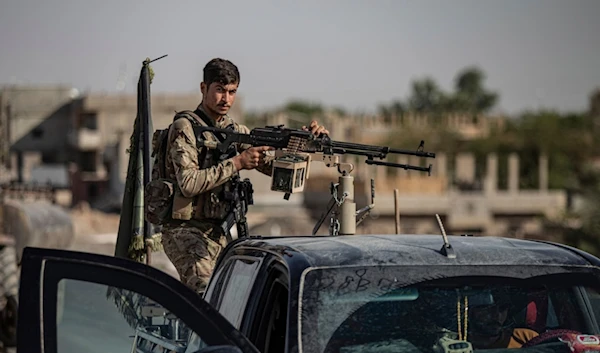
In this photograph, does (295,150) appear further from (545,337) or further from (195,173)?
(545,337)

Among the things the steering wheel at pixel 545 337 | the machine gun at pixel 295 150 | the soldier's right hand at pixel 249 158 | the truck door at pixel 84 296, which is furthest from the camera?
the soldier's right hand at pixel 249 158

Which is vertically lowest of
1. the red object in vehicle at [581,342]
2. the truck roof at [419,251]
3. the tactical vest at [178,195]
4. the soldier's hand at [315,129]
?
the red object in vehicle at [581,342]

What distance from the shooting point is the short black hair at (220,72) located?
6637mm

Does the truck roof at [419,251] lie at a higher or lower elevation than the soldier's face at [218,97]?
lower

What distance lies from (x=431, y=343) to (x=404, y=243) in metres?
0.47

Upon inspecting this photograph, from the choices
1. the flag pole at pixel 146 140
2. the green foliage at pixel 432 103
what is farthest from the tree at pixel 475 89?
the flag pole at pixel 146 140

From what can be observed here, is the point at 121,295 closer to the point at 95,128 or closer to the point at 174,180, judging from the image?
the point at 174,180

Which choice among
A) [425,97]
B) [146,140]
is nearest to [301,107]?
[425,97]

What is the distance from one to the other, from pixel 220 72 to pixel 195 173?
58 centimetres

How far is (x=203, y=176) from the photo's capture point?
6379 mm

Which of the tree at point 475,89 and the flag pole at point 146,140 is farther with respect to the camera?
the tree at point 475,89

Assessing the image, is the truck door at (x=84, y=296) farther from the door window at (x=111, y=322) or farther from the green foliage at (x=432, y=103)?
the green foliage at (x=432, y=103)

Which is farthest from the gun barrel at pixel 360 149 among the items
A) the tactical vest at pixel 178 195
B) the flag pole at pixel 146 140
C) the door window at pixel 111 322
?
the door window at pixel 111 322

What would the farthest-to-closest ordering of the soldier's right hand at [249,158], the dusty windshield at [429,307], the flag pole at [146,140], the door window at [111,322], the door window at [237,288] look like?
the flag pole at [146,140] → the soldier's right hand at [249,158] → the door window at [237,288] → the dusty windshield at [429,307] → the door window at [111,322]
